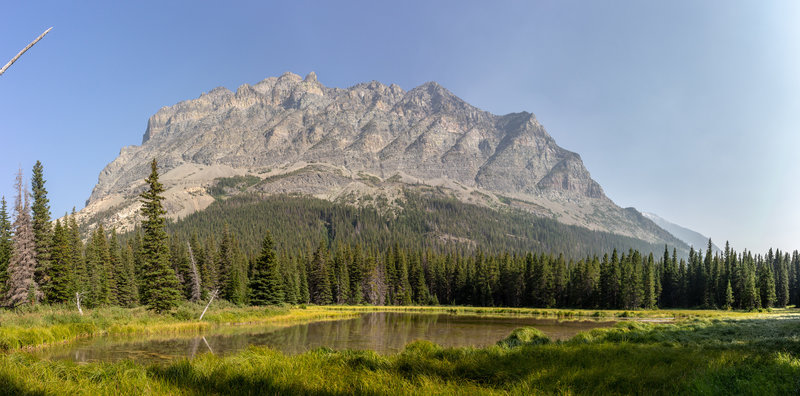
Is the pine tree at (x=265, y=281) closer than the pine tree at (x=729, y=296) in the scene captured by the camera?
Yes

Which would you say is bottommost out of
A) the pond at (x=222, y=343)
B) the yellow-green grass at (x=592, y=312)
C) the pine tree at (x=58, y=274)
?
the yellow-green grass at (x=592, y=312)

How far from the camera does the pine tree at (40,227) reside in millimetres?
49781

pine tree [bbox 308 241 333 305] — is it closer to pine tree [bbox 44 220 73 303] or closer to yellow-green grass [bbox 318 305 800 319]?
yellow-green grass [bbox 318 305 800 319]

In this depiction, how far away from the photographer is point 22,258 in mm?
45719

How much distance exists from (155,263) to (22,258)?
1646cm

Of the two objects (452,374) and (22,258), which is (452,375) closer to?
(452,374)

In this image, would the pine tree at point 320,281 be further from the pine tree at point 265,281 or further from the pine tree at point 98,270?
the pine tree at point 98,270

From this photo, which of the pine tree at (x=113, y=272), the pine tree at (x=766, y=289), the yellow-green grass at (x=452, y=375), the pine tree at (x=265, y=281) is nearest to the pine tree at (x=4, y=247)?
the pine tree at (x=113, y=272)

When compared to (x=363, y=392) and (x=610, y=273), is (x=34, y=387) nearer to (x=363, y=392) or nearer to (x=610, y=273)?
(x=363, y=392)

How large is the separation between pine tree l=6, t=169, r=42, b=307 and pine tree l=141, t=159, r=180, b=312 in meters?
14.1

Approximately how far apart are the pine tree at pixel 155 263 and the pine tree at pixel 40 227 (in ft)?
56.9

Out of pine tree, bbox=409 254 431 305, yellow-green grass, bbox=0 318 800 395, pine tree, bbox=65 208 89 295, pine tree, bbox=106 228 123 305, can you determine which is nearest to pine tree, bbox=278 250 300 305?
pine tree, bbox=106 228 123 305

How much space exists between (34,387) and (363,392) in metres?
6.55

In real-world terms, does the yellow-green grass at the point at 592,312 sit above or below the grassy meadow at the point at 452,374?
below
